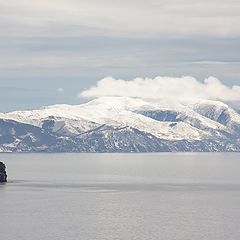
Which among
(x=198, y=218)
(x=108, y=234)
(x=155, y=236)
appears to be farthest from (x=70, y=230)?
(x=198, y=218)

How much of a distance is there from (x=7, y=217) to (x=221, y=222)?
2219 inches

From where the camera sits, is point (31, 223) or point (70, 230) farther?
point (31, 223)

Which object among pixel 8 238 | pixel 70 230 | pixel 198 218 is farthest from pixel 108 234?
pixel 198 218

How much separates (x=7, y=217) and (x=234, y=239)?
65.1m

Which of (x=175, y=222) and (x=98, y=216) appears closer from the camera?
(x=175, y=222)

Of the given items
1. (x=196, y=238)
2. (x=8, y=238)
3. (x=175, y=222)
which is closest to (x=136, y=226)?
(x=175, y=222)

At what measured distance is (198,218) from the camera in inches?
7579

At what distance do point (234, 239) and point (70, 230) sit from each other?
38.6m

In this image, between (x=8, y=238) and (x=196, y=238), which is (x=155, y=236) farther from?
(x=8, y=238)

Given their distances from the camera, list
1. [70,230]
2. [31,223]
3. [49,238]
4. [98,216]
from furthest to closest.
Answer: 1. [98,216]
2. [31,223]
3. [70,230]
4. [49,238]

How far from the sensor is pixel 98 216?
199m

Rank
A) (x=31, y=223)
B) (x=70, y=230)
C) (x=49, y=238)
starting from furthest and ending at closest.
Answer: (x=31, y=223) → (x=70, y=230) → (x=49, y=238)

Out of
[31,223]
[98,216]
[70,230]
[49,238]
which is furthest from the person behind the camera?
[98,216]

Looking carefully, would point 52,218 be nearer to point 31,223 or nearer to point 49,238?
point 31,223
